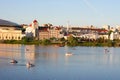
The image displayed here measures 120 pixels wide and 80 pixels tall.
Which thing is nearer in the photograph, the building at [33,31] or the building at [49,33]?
the building at [33,31]

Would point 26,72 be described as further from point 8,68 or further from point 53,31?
point 53,31

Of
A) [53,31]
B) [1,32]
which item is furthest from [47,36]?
[1,32]

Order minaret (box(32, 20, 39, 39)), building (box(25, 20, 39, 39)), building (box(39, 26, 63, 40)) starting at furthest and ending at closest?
building (box(39, 26, 63, 40)), minaret (box(32, 20, 39, 39)), building (box(25, 20, 39, 39))

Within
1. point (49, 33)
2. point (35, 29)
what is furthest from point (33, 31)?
point (49, 33)

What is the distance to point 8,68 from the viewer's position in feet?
70.0

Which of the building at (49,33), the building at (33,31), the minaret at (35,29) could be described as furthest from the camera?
the building at (49,33)

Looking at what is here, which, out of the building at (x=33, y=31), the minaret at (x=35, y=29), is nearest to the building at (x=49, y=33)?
the minaret at (x=35, y=29)

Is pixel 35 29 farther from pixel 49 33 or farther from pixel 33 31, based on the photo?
pixel 49 33

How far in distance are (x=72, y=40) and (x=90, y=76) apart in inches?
1803

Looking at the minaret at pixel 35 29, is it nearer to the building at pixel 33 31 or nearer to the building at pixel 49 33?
the building at pixel 33 31

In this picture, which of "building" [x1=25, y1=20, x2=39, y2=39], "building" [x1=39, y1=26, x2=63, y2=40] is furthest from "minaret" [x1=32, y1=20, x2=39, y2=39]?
"building" [x1=39, y1=26, x2=63, y2=40]

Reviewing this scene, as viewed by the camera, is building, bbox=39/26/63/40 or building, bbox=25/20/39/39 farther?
building, bbox=39/26/63/40

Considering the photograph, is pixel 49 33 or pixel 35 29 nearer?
pixel 35 29

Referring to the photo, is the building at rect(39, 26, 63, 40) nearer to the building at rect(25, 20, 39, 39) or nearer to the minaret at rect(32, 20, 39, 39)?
the minaret at rect(32, 20, 39, 39)
